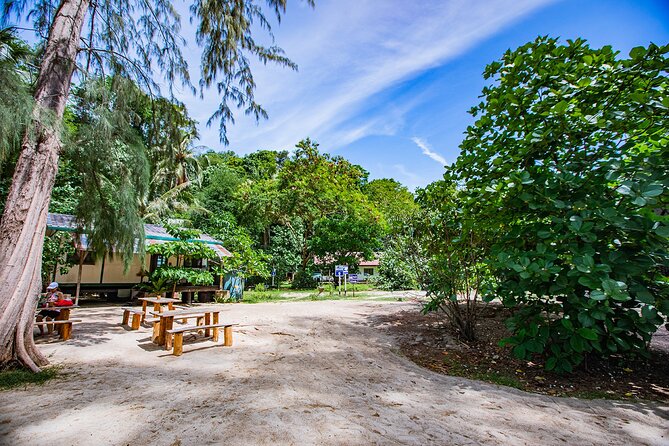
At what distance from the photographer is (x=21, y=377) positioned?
3.52 metres

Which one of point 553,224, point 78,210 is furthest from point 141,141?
point 553,224

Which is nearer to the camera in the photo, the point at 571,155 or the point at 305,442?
the point at 305,442

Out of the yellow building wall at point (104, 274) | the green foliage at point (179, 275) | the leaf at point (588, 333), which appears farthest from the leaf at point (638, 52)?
the yellow building wall at point (104, 274)

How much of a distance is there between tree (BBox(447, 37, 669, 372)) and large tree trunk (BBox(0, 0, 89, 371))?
5861 millimetres

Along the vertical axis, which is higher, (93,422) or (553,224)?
(553,224)

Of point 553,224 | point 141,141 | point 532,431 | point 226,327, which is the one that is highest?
point 141,141

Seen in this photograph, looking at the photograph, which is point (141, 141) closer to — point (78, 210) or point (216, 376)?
point (78, 210)

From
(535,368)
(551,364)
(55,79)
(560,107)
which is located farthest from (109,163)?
(535,368)

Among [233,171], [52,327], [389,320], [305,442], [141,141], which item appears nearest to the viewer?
[305,442]

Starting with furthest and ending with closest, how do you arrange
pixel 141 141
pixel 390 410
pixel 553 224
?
1. pixel 141 141
2. pixel 553 224
3. pixel 390 410

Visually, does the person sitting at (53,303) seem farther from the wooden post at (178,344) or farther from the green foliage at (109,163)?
the wooden post at (178,344)

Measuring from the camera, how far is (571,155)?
3.86 metres

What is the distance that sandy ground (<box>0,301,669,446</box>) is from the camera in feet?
7.89

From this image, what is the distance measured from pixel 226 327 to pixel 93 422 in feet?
9.45
